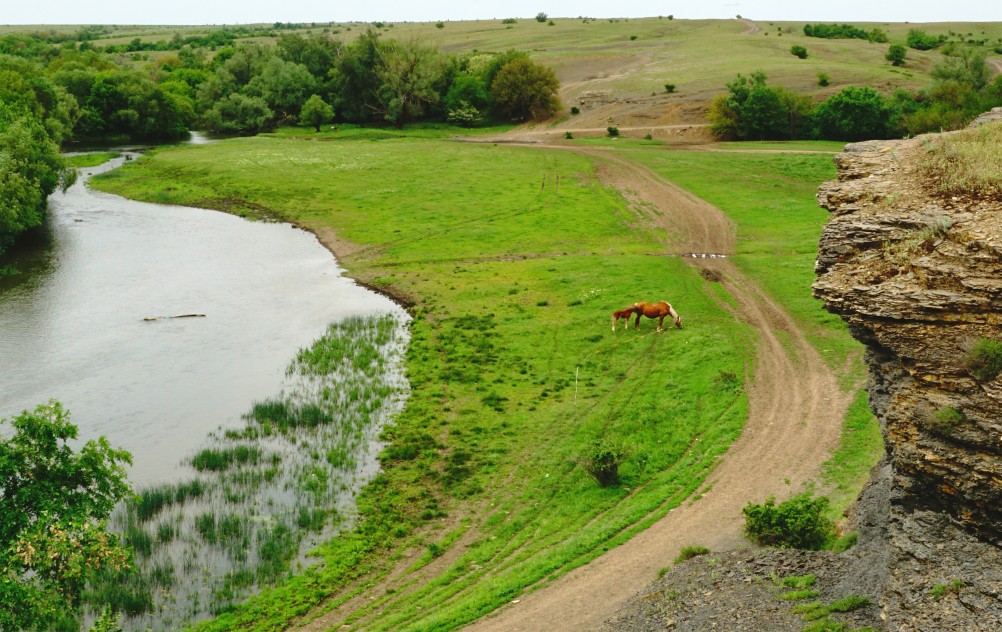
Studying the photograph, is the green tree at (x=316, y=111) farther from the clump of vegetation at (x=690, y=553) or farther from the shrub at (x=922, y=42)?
the clump of vegetation at (x=690, y=553)

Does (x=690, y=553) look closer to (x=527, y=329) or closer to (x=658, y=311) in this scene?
(x=658, y=311)

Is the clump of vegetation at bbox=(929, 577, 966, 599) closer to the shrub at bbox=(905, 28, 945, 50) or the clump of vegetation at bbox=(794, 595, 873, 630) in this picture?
the clump of vegetation at bbox=(794, 595, 873, 630)

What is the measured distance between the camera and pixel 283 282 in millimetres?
52781

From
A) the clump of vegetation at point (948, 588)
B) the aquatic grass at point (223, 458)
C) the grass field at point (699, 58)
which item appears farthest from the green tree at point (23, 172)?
the grass field at point (699, 58)

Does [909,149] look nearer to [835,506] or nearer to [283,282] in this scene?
[835,506]

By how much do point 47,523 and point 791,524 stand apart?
17026 mm

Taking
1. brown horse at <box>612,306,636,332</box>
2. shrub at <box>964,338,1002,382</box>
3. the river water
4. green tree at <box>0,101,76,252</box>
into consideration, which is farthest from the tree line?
shrub at <box>964,338,1002,382</box>

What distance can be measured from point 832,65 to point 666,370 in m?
95.3

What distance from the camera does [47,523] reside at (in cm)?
1759

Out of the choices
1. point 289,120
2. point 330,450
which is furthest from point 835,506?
point 289,120

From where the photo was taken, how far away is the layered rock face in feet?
46.5

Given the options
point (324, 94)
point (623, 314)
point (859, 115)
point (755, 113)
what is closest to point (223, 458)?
point (623, 314)

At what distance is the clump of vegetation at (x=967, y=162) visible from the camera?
1705 centimetres

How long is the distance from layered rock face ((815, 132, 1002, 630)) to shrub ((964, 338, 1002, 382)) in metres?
0.04
